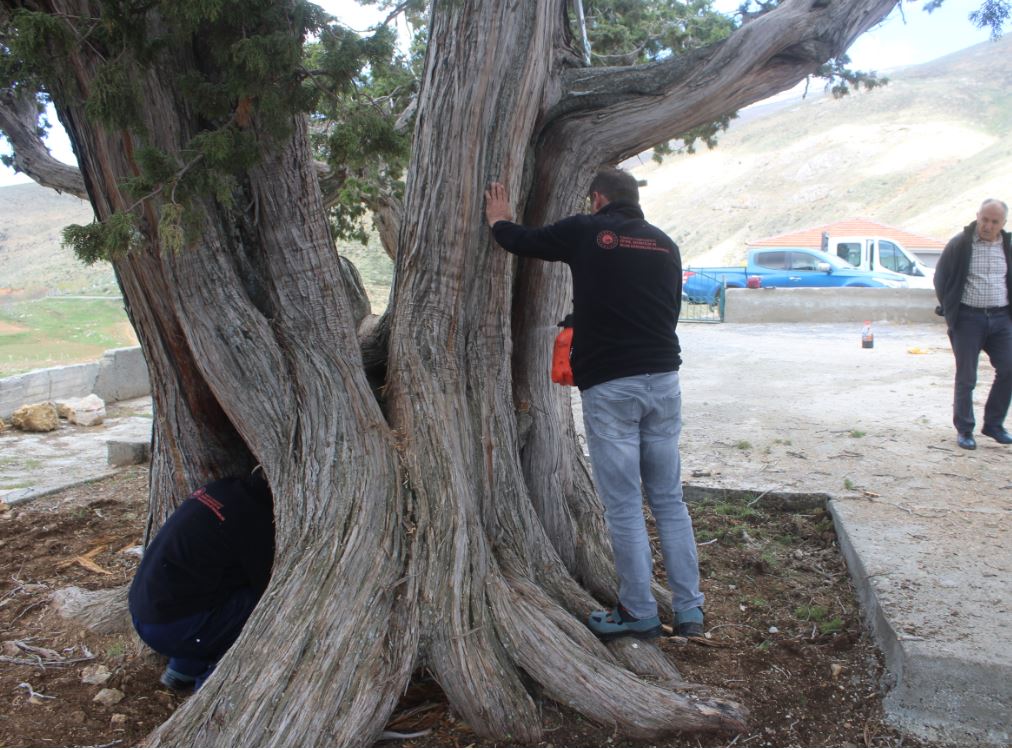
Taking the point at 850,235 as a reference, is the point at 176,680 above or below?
below

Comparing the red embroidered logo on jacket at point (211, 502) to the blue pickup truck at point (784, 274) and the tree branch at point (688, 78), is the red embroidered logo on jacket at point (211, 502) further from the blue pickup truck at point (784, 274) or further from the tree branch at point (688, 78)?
the blue pickup truck at point (784, 274)

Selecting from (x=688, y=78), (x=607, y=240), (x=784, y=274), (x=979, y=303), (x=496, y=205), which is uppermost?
(x=688, y=78)

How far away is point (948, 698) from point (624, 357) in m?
1.76

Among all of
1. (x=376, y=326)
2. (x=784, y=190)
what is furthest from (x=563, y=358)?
(x=784, y=190)

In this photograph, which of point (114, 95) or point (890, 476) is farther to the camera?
point (890, 476)

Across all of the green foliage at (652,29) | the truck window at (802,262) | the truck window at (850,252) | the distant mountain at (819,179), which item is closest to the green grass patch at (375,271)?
the distant mountain at (819,179)

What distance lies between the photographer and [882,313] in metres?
16.3

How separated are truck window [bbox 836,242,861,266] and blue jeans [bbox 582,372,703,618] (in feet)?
65.0

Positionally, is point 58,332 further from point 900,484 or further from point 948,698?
point 948,698

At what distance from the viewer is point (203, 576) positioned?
3.57 meters

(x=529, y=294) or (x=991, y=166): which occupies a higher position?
(x=991, y=166)

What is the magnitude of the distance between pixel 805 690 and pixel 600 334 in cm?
165

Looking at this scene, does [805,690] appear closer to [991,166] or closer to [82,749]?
[82,749]

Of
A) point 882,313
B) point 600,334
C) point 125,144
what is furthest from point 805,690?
point 882,313
